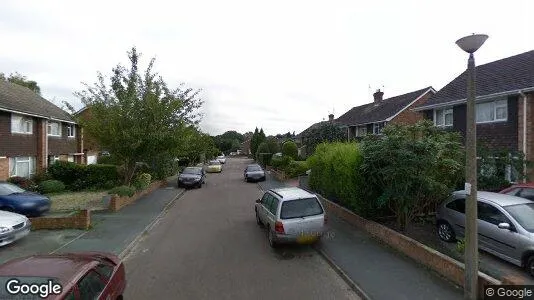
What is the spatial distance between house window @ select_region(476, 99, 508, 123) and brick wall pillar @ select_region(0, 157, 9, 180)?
23.1m

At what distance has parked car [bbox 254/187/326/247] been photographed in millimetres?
9484

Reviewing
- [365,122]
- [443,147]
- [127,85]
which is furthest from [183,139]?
[365,122]

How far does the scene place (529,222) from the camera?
26.5 ft

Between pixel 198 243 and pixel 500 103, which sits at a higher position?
pixel 500 103

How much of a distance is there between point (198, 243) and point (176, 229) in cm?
228

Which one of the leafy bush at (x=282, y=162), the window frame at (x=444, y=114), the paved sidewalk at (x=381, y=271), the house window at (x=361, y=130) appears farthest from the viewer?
the house window at (x=361, y=130)

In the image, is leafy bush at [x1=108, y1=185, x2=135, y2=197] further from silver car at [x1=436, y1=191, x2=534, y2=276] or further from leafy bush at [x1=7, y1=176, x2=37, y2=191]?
silver car at [x1=436, y1=191, x2=534, y2=276]

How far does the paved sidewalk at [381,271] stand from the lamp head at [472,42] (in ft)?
13.8

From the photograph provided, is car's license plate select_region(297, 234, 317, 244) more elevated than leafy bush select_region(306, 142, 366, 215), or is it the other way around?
leafy bush select_region(306, 142, 366, 215)

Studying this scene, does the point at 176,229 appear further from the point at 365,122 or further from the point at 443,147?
the point at 365,122

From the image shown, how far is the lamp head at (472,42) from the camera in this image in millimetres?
5699

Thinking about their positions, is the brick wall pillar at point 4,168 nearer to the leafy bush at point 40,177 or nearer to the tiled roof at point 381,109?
the leafy bush at point 40,177

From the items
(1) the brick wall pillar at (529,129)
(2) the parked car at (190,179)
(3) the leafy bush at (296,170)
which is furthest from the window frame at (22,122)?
(1) the brick wall pillar at (529,129)

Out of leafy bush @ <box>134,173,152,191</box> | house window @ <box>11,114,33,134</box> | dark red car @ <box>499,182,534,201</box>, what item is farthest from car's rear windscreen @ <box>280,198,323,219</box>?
house window @ <box>11,114,33,134</box>
